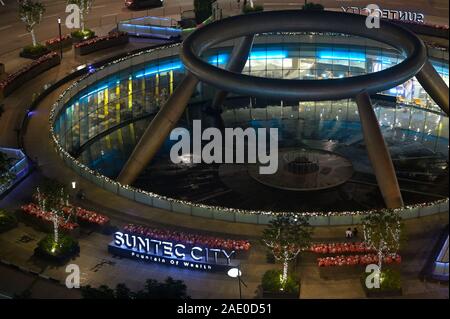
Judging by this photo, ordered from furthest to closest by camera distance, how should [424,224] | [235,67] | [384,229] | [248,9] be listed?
[248,9] → [235,67] → [424,224] → [384,229]

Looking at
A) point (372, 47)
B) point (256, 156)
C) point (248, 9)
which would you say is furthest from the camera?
point (248, 9)

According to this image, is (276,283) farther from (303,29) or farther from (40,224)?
(303,29)

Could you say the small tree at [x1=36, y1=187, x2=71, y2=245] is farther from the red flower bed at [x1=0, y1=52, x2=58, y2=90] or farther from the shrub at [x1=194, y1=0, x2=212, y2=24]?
the shrub at [x1=194, y1=0, x2=212, y2=24]

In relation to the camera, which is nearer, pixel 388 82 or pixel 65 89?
pixel 388 82

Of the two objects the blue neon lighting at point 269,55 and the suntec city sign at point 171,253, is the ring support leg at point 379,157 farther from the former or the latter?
the blue neon lighting at point 269,55
